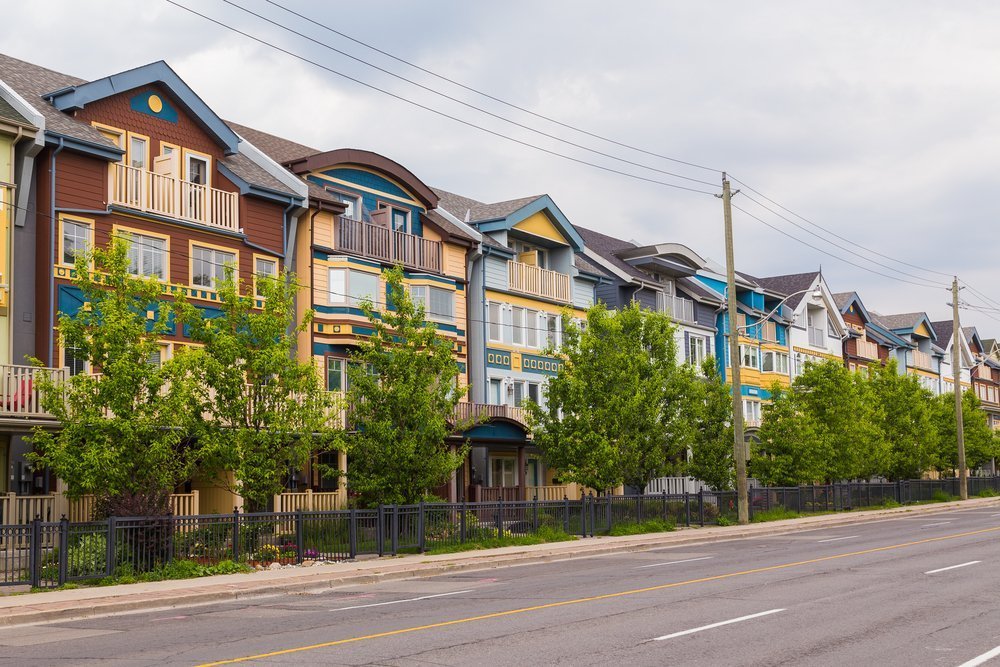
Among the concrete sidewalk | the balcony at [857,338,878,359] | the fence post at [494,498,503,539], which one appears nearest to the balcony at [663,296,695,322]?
the concrete sidewalk

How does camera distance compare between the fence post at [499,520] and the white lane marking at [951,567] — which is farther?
the fence post at [499,520]

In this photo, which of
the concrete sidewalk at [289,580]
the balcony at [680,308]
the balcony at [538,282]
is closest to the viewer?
the concrete sidewalk at [289,580]

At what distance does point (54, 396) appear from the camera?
773 inches

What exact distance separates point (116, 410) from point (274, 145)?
1893cm

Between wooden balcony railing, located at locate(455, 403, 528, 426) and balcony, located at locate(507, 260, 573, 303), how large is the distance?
5220 mm

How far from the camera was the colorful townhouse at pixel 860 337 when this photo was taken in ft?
238

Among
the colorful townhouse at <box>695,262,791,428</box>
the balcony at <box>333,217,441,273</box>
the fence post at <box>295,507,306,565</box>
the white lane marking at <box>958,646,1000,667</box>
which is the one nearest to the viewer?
the white lane marking at <box>958,646,1000,667</box>

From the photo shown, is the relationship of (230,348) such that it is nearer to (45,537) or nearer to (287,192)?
(45,537)

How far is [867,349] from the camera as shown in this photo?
75812 mm

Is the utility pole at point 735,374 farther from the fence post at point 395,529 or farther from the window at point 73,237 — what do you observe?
the window at point 73,237

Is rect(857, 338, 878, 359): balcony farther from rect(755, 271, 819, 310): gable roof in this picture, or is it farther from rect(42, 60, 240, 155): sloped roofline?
rect(42, 60, 240, 155): sloped roofline

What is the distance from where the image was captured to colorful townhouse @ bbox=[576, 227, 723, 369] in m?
48.4

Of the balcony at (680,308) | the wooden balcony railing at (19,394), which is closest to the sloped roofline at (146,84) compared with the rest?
the wooden balcony railing at (19,394)

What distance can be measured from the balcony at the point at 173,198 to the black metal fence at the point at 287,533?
10338mm
